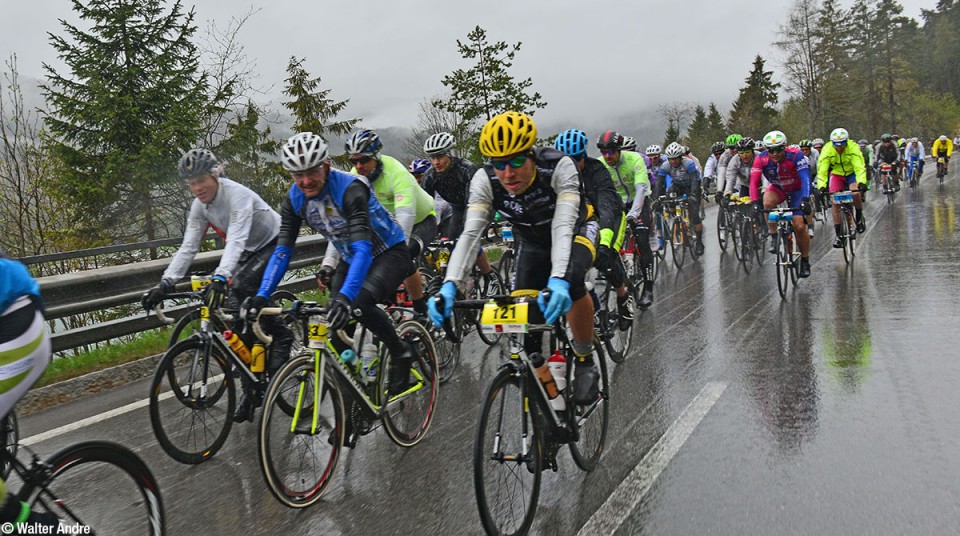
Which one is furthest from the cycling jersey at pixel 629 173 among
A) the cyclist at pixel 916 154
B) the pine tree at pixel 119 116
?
the cyclist at pixel 916 154

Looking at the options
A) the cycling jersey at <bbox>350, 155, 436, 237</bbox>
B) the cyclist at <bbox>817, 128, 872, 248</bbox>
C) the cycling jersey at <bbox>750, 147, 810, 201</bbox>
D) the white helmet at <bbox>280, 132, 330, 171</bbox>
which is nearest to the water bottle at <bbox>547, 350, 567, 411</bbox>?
the white helmet at <bbox>280, 132, 330, 171</bbox>

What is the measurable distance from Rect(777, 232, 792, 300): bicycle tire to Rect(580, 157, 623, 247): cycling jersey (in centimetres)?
408

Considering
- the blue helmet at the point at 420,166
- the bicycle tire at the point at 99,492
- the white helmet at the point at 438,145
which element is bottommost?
the bicycle tire at the point at 99,492

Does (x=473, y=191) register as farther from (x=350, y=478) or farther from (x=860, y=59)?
(x=860, y=59)

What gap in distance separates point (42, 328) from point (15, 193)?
12903 mm

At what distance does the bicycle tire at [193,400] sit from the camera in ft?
15.1

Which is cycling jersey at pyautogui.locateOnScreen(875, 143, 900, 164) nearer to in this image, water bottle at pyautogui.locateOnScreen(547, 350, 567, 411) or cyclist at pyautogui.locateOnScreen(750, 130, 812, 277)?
cyclist at pyautogui.locateOnScreen(750, 130, 812, 277)

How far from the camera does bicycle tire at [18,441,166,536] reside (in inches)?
109

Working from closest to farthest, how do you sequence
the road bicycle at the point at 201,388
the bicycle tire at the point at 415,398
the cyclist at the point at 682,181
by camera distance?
the road bicycle at the point at 201,388
the bicycle tire at the point at 415,398
the cyclist at the point at 682,181

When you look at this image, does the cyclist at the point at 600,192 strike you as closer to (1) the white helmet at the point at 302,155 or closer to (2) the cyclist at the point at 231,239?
(1) the white helmet at the point at 302,155

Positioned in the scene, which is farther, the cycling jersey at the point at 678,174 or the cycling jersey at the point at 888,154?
the cycling jersey at the point at 888,154

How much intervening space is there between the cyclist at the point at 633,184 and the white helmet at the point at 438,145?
2118mm

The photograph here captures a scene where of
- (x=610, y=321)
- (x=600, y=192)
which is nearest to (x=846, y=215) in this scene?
(x=610, y=321)

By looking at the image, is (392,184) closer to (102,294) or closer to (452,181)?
(452,181)
